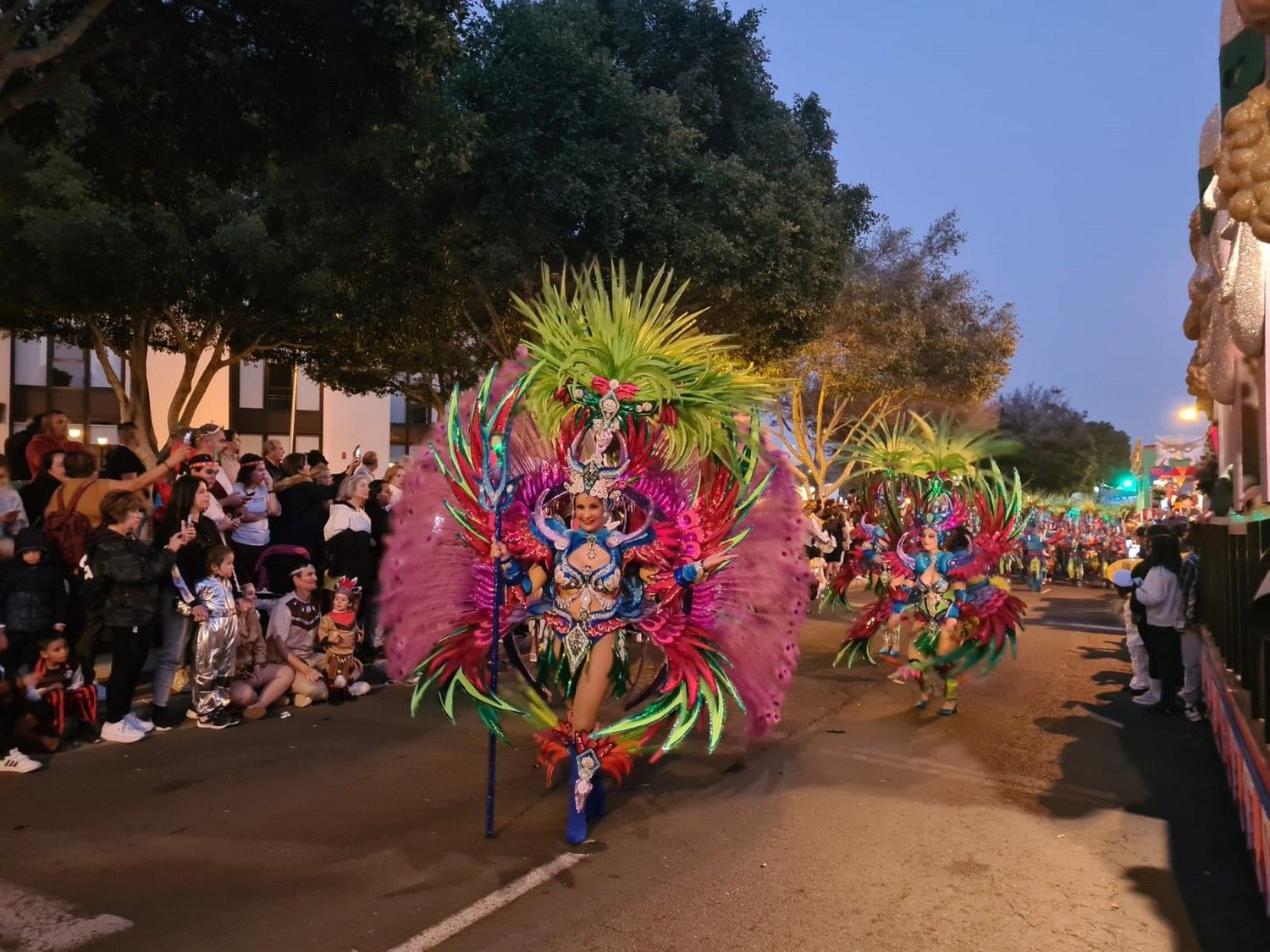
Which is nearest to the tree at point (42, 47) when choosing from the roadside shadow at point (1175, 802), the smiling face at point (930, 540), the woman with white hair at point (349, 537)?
the woman with white hair at point (349, 537)

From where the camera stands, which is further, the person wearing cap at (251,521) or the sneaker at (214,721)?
the person wearing cap at (251,521)

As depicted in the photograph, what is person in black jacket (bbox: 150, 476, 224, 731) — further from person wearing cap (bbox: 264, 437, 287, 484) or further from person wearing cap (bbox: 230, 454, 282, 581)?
person wearing cap (bbox: 264, 437, 287, 484)

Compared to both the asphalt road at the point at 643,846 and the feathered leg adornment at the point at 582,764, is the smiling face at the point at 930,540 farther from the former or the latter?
the feathered leg adornment at the point at 582,764

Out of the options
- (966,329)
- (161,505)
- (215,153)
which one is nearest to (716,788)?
(161,505)

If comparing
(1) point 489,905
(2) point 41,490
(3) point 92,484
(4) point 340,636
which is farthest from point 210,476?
(1) point 489,905

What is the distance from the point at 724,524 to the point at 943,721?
393cm

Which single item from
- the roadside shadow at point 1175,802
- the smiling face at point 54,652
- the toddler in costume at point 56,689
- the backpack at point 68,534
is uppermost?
the backpack at point 68,534

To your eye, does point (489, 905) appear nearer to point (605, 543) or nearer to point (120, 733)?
point (605, 543)

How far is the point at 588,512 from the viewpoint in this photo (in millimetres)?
5617

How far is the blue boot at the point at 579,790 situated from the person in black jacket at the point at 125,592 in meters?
3.60

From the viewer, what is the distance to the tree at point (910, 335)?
2795 cm

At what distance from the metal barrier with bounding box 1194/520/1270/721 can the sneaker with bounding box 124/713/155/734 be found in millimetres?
6833

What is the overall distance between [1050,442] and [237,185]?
1882 inches

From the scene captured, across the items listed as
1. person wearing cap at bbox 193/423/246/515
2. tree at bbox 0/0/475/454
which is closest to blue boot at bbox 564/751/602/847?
person wearing cap at bbox 193/423/246/515
